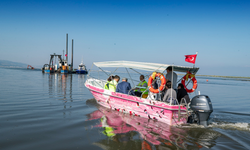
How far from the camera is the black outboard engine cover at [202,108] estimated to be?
18.9ft

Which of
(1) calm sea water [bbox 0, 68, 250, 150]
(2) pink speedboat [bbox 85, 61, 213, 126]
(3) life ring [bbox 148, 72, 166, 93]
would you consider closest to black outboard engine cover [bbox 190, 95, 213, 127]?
(2) pink speedboat [bbox 85, 61, 213, 126]

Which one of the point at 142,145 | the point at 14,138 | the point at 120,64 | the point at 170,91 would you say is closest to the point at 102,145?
the point at 142,145

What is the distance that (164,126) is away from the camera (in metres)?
6.11

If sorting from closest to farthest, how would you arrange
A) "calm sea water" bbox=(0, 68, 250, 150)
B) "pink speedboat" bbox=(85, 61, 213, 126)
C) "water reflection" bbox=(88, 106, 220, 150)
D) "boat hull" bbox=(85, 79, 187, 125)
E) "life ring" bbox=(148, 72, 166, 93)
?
"calm sea water" bbox=(0, 68, 250, 150), "water reflection" bbox=(88, 106, 220, 150), "pink speedboat" bbox=(85, 61, 213, 126), "boat hull" bbox=(85, 79, 187, 125), "life ring" bbox=(148, 72, 166, 93)

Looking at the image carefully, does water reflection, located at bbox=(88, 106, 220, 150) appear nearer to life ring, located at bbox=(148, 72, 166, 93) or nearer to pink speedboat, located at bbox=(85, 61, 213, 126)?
pink speedboat, located at bbox=(85, 61, 213, 126)

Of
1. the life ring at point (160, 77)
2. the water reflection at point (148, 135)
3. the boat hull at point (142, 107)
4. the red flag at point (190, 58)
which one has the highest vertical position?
the red flag at point (190, 58)

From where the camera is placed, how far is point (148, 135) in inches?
205

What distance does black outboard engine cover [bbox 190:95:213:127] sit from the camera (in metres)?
5.76

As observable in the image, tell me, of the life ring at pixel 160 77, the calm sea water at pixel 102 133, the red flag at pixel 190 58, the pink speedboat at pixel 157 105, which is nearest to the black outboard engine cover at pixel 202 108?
the pink speedboat at pixel 157 105

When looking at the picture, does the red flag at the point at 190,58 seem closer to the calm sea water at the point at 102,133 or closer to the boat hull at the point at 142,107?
the boat hull at the point at 142,107

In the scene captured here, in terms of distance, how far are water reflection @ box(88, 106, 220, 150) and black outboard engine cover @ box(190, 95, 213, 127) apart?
0.33 meters

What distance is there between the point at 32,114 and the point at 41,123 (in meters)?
1.26

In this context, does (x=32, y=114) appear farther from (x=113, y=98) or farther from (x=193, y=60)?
(x=193, y=60)

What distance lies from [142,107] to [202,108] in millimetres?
2262
